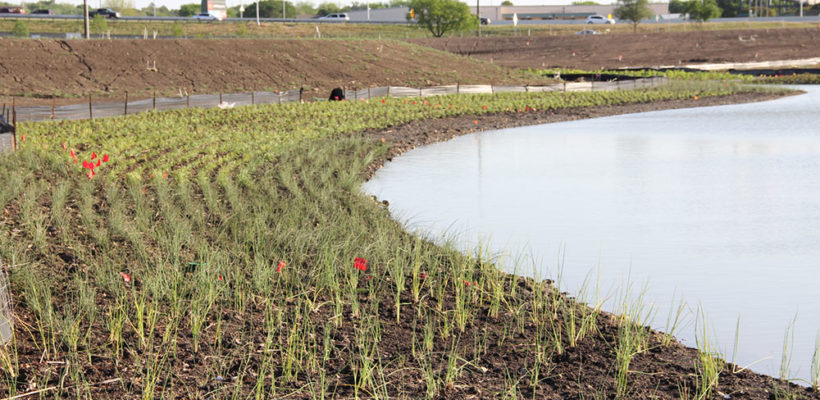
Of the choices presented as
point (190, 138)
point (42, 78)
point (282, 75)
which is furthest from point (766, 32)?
point (190, 138)

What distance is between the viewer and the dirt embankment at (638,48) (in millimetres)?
72062

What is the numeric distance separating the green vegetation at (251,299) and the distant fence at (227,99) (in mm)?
10318

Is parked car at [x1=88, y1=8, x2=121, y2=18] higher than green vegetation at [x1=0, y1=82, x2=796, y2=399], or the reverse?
parked car at [x1=88, y1=8, x2=121, y2=18]

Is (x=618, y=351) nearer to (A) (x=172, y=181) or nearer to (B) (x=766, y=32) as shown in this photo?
(A) (x=172, y=181)

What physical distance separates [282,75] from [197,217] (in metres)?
38.7

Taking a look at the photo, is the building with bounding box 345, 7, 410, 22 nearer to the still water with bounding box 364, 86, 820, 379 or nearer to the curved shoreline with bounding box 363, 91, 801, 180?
the curved shoreline with bounding box 363, 91, 801, 180

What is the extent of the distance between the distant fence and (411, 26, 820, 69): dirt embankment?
28618 mm

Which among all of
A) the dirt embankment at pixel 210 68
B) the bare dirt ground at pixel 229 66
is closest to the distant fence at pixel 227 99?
the bare dirt ground at pixel 229 66

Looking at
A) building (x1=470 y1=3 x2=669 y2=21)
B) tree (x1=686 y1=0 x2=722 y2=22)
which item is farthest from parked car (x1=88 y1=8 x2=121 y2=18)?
tree (x1=686 y1=0 x2=722 y2=22)

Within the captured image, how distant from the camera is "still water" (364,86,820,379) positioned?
881 cm

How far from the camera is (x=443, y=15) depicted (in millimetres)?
89812

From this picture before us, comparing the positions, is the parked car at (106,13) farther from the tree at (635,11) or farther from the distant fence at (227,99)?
the distant fence at (227,99)

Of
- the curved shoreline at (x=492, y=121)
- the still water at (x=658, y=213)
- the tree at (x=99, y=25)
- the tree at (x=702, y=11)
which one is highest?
the tree at (x=702, y=11)

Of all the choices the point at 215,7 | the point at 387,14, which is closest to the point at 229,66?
the point at 215,7
